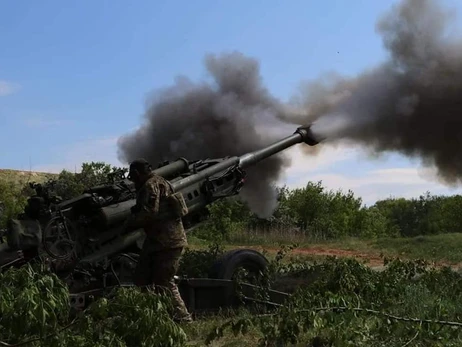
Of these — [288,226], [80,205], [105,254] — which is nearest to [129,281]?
[105,254]

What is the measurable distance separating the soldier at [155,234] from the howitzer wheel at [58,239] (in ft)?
2.09

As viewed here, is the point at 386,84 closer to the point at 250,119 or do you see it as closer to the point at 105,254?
the point at 250,119

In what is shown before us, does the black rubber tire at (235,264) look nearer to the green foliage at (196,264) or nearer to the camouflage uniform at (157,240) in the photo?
the green foliage at (196,264)

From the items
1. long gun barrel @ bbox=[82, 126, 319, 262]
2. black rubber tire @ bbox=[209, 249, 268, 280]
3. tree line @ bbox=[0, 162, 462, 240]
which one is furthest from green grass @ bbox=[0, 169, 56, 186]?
black rubber tire @ bbox=[209, 249, 268, 280]

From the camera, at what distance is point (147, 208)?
6.45m

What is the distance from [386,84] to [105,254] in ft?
18.6

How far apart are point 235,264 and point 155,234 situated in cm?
175

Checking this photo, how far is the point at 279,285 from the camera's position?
28.0 ft

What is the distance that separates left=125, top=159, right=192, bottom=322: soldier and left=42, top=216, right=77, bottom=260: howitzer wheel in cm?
64

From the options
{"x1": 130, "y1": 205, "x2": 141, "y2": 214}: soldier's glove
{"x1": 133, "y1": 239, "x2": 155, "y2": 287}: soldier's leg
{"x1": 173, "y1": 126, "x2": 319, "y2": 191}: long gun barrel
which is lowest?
{"x1": 133, "y1": 239, "x2": 155, "y2": 287}: soldier's leg

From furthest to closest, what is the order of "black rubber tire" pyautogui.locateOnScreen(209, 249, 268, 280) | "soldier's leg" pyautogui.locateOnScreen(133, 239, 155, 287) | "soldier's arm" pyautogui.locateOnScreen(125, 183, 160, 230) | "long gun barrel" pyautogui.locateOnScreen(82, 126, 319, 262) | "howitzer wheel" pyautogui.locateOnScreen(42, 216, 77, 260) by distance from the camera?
"black rubber tire" pyautogui.locateOnScreen(209, 249, 268, 280)
"long gun barrel" pyautogui.locateOnScreen(82, 126, 319, 262)
"soldier's leg" pyautogui.locateOnScreen(133, 239, 155, 287)
"howitzer wheel" pyautogui.locateOnScreen(42, 216, 77, 260)
"soldier's arm" pyautogui.locateOnScreen(125, 183, 160, 230)

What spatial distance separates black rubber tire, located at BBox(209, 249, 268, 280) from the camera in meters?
8.04

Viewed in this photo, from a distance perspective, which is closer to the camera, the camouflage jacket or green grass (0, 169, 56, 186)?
the camouflage jacket

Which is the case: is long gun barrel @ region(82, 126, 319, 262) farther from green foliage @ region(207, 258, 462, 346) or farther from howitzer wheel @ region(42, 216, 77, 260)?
green foliage @ region(207, 258, 462, 346)
